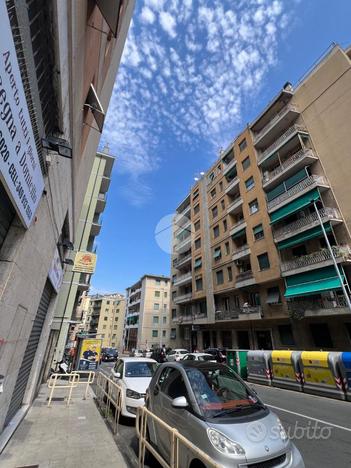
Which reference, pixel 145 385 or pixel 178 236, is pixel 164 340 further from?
pixel 145 385

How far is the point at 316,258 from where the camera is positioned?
671 inches

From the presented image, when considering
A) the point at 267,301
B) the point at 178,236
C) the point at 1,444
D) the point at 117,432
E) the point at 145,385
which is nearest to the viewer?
the point at 1,444

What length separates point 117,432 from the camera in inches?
218

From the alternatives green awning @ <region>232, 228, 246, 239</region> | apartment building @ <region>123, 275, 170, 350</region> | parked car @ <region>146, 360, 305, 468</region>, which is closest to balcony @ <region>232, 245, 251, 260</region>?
green awning @ <region>232, 228, 246, 239</region>

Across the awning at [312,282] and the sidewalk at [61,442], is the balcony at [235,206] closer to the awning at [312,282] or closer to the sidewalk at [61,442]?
the awning at [312,282]

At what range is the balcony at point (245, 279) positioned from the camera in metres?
22.5

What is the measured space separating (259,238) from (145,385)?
18.7 m

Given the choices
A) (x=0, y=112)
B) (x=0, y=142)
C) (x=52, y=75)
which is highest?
(x=52, y=75)

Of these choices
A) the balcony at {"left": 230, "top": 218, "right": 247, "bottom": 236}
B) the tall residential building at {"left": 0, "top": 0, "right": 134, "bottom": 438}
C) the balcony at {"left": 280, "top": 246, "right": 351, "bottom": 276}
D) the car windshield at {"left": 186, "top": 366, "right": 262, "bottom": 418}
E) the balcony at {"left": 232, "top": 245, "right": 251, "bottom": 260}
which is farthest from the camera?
the balcony at {"left": 230, "top": 218, "right": 247, "bottom": 236}

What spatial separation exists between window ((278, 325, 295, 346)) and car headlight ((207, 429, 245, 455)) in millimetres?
19156

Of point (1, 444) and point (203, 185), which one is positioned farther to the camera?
point (203, 185)

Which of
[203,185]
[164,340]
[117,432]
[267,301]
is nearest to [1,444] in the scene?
[117,432]

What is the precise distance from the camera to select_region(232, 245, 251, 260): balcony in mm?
23883

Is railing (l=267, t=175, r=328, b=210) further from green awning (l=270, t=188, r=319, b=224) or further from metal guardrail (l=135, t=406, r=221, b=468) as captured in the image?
metal guardrail (l=135, t=406, r=221, b=468)
